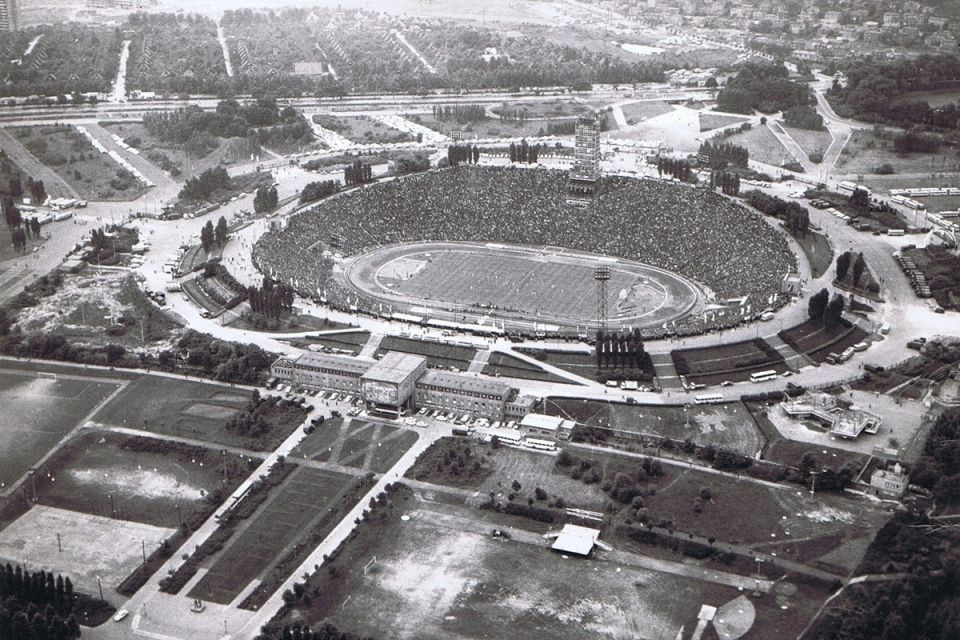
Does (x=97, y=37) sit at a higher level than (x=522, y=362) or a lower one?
higher

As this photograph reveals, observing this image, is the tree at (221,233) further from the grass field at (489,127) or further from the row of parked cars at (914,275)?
the row of parked cars at (914,275)

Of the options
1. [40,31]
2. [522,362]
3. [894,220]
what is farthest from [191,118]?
[894,220]

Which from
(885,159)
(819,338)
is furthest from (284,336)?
(885,159)

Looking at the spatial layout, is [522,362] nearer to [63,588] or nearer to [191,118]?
[63,588]

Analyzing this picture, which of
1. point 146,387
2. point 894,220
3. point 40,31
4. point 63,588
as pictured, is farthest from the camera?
point 40,31

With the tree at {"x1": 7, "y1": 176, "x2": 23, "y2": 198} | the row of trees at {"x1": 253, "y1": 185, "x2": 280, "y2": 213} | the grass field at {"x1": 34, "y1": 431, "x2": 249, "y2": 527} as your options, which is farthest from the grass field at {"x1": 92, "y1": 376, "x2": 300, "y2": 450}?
the row of trees at {"x1": 253, "y1": 185, "x2": 280, "y2": 213}

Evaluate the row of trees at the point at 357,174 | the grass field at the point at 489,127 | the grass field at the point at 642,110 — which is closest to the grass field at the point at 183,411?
the row of trees at the point at 357,174

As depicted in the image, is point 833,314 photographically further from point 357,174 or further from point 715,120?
point 715,120
